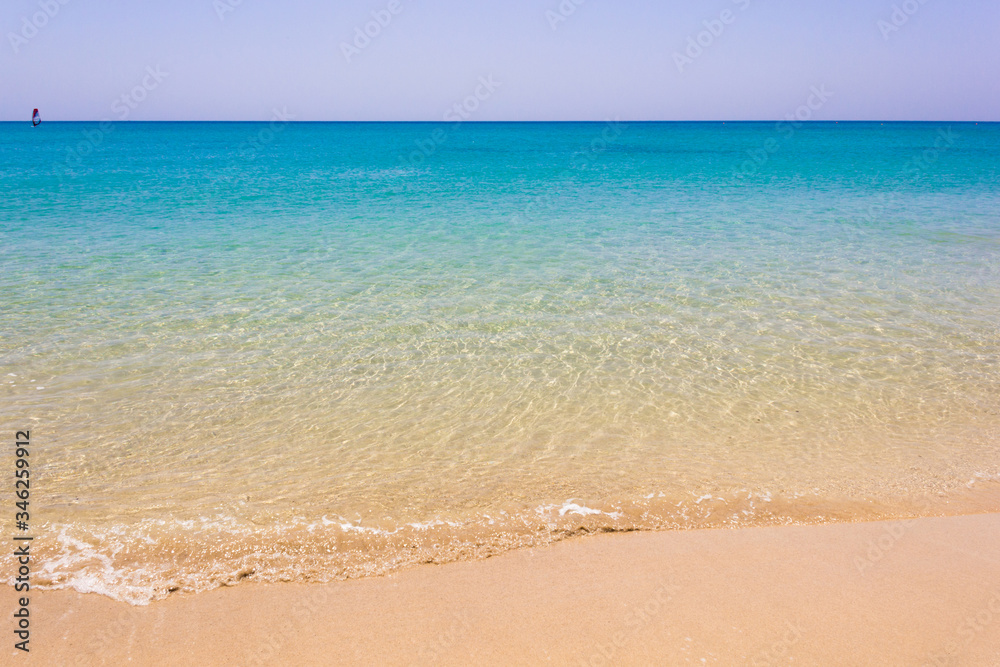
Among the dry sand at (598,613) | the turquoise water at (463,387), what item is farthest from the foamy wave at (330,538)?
the dry sand at (598,613)

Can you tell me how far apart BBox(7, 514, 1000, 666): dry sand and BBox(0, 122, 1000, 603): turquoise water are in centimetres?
28

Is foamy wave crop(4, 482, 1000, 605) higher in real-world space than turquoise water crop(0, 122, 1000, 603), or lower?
lower

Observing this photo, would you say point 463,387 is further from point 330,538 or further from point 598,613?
point 598,613

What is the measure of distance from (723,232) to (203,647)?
575 inches

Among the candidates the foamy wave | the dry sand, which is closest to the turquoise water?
the foamy wave

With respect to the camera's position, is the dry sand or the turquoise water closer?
the dry sand

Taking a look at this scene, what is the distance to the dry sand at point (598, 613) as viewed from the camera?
3.56 metres

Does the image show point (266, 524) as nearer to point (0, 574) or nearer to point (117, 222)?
point (0, 574)

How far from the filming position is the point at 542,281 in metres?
11.0

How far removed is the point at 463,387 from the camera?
23.0 ft

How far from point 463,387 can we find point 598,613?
11.5ft

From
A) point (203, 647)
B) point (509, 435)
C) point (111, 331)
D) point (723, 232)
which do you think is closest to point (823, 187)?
point (723, 232)

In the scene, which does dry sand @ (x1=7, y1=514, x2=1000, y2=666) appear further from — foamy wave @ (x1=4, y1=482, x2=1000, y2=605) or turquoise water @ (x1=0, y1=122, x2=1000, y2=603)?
turquoise water @ (x1=0, y1=122, x2=1000, y2=603)

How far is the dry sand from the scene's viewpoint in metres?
3.56
